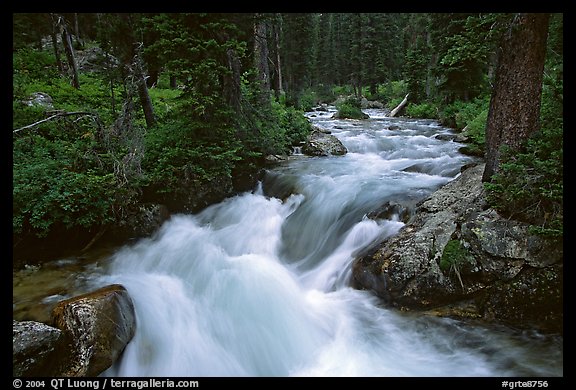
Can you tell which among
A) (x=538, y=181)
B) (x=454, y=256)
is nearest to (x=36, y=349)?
(x=454, y=256)

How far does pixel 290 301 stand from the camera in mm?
6398

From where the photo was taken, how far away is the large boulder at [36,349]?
3.97 m

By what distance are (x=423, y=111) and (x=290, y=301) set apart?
19934 millimetres

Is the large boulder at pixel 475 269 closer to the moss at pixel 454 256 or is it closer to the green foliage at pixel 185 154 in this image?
the moss at pixel 454 256

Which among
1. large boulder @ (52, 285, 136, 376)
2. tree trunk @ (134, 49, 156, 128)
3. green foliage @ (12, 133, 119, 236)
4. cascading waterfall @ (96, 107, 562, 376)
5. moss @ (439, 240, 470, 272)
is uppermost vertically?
tree trunk @ (134, 49, 156, 128)

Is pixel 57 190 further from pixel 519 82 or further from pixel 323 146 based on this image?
pixel 323 146

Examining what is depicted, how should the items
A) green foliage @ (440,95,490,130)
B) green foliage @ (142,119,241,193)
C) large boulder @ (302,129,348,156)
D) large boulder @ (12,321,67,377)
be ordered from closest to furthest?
large boulder @ (12,321,67,377), green foliage @ (142,119,241,193), large boulder @ (302,129,348,156), green foliage @ (440,95,490,130)

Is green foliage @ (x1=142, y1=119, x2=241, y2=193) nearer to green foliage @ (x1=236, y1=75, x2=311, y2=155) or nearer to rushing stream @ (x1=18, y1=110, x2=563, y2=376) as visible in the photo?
green foliage @ (x1=236, y1=75, x2=311, y2=155)

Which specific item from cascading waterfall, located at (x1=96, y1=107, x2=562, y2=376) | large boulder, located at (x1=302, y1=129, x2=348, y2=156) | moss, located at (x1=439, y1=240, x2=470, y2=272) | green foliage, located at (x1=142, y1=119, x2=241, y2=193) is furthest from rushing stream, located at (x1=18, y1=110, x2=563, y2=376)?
large boulder, located at (x1=302, y1=129, x2=348, y2=156)

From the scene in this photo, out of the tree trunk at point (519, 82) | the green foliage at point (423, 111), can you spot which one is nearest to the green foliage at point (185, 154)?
the tree trunk at point (519, 82)

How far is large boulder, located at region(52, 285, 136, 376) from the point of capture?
14.2ft

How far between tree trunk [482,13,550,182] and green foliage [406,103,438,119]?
16.9 m
